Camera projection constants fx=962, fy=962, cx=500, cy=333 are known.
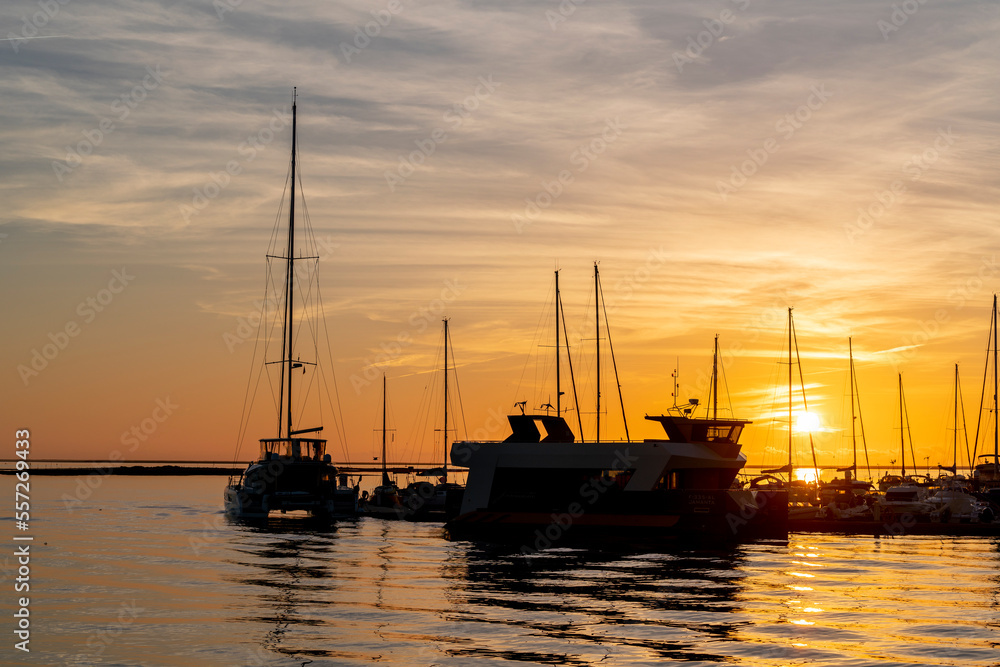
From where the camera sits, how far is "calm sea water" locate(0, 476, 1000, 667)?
18703 mm

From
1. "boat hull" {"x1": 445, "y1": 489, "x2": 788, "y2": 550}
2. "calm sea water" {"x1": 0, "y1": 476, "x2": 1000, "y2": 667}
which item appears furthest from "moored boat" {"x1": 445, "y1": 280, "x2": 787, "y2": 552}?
"calm sea water" {"x1": 0, "y1": 476, "x2": 1000, "y2": 667}

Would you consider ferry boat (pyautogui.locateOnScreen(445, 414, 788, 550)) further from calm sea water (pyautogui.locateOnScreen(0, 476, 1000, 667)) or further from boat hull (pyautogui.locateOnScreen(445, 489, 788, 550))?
calm sea water (pyautogui.locateOnScreen(0, 476, 1000, 667))

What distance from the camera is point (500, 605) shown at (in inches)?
965

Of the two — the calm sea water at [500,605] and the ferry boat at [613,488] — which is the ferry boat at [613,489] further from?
the calm sea water at [500,605]

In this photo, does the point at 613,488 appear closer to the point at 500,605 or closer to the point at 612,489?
the point at 612,489

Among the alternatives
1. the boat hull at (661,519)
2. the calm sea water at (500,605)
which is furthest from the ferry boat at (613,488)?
the calm sea water at (500,605)

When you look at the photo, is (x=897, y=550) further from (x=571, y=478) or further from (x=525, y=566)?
(x=525, y=566)

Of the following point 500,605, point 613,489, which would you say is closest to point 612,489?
point 613,489

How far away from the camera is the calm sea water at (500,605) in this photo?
18.7 meters

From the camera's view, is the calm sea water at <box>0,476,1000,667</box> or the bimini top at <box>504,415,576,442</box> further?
the bimini top at <box>504,415,576,442</box>

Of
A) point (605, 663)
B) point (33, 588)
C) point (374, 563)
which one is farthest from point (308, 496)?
point (605, 663)

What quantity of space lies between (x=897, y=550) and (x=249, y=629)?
1178 inches

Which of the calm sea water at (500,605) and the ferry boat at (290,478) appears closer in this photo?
the calm sea water at (500,605)

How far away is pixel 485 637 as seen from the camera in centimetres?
2020
